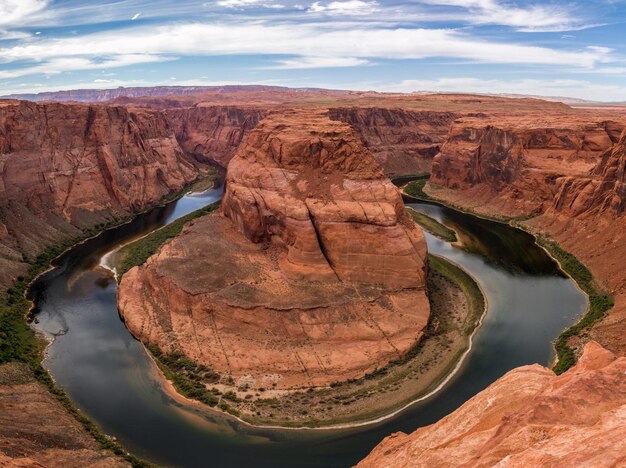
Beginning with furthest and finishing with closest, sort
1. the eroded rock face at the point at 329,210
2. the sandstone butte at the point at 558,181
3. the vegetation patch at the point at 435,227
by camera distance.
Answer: the vegetation patch at the point at 435,227 → the sandstone butte at the point at 558,181 → the eroded rock face at the point at 329,210

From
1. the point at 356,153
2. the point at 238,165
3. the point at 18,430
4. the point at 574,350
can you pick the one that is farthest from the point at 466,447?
the point at 238,165

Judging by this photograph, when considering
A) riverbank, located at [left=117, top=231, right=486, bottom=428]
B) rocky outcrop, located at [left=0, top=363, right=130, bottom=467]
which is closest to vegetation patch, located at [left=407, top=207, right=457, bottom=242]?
riverbank, located at [left=117, top=231, right=486, bottom=428]

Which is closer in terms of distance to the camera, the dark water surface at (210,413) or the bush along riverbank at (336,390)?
the dark water surface at (210,413)

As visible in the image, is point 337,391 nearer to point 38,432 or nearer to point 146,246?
point 38,432

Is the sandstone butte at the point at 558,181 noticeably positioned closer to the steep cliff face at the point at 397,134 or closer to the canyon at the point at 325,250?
the canyon at the point at 325,250

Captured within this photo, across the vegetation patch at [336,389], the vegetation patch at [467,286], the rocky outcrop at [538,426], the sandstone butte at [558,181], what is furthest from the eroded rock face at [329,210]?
the rocky outcrop at [538,426]

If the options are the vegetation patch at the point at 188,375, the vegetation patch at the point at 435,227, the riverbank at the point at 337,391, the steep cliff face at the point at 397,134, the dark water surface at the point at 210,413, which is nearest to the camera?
the dark water surface at the point at 210,413

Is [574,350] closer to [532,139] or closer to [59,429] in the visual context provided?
[59,429]
